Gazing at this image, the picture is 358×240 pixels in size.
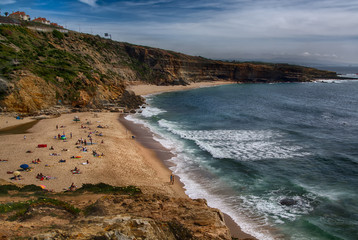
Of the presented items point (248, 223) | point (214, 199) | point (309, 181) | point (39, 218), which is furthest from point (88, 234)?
point (309, 181)

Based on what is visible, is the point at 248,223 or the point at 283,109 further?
the point at 283,109

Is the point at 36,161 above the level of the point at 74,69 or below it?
below

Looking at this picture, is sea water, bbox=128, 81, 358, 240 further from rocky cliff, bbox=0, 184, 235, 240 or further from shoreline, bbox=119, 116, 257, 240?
rocky cliff, bbox=0, 184, 235, 240

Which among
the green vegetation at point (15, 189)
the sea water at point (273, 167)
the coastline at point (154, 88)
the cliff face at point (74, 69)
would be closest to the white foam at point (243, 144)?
the sea water at point (273, 167)

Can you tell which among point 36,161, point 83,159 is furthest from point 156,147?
point 36,161

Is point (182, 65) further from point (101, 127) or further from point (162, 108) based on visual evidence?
point (101, 127)

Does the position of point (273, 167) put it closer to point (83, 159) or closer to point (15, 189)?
point (83, 159)
